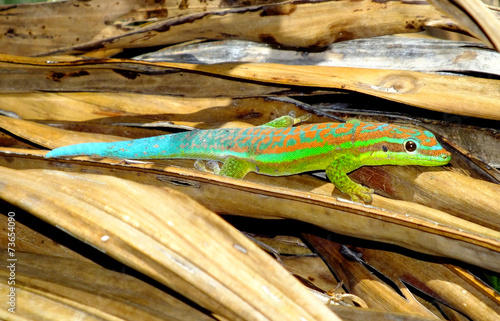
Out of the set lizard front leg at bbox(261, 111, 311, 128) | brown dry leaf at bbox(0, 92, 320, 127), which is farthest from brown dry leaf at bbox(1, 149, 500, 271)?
lizard front leg at bbox(261, 111, 311, 128)

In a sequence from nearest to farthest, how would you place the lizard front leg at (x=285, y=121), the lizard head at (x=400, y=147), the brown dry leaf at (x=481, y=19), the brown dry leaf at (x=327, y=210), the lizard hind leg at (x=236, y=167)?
the brown dry leaf at (x=481, y=19) → the brown dry leaf at (x=327, y=210) → the lizard head at (x=400, y=147) → the lizard hind leg at (x=236, y=167) → the lizard front leg at (x=285, y=121)

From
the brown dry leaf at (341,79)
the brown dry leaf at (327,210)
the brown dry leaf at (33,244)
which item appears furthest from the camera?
the brown dry leaf at (341,79)

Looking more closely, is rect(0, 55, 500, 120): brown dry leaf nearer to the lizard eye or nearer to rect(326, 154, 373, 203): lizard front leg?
the lizard eye

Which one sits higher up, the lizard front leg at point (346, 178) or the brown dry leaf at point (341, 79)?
the brown dry leaf at point (341, 79)

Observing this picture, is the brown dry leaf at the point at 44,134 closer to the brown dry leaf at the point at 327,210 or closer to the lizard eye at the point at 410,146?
the brown dry leaf at the point at 327,210

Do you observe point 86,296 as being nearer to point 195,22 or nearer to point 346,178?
point 346,178

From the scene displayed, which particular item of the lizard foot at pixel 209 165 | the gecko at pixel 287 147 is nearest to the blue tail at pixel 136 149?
the gecko at pixel 287 147

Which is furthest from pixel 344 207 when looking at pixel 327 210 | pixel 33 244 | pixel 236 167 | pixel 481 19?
pixel 33 244

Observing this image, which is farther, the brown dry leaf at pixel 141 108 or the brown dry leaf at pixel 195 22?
A: the brown dry leaf at pixel 141 108
